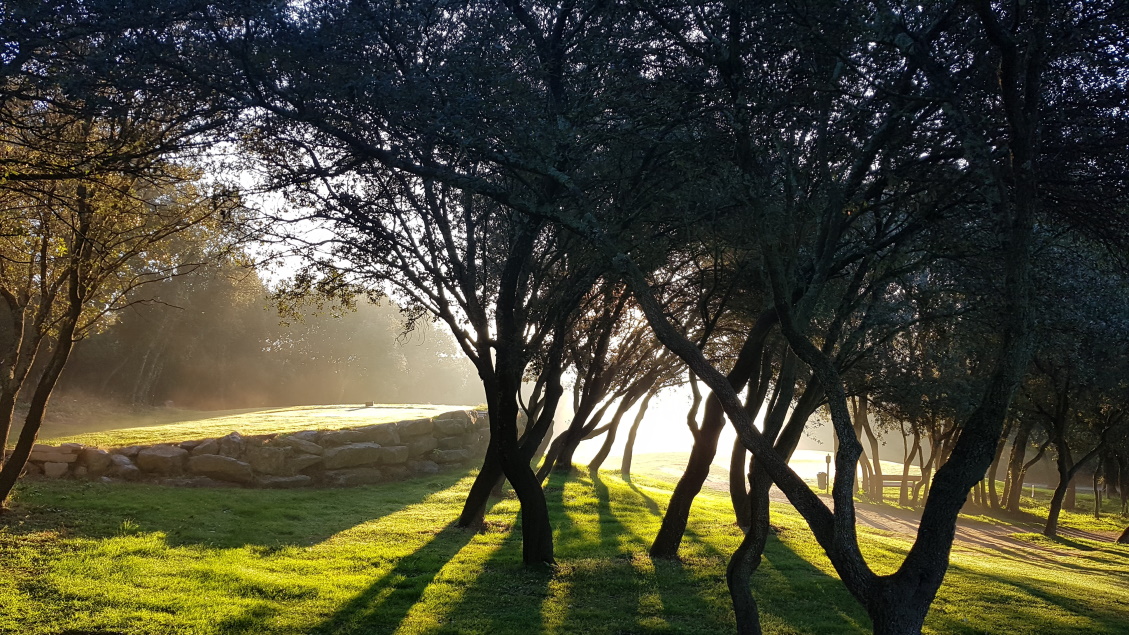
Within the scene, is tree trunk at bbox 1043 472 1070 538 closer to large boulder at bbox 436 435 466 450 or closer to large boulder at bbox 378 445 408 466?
large boulder at bbox 436 435 466 450

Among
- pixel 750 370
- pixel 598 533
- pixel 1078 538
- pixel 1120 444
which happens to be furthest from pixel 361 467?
pixel 1120 444

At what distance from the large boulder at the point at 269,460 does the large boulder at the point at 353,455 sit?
4.24 feet

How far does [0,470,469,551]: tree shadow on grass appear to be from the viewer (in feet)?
39.6

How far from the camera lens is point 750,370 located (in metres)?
10.6

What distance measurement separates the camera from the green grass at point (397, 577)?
847cm

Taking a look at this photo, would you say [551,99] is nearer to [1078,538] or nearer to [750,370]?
[750,370]

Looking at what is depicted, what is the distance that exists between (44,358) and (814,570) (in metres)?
34.0

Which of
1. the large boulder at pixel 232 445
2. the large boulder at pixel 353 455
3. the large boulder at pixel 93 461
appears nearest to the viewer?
the large boulder at pixel 93 461

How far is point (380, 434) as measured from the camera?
2295cm

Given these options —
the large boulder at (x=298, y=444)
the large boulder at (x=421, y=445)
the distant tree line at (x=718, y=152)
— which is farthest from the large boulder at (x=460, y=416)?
the distant tree line at (x=718, y=152)

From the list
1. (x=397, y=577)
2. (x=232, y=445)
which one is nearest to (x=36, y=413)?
(x=232, y=445)

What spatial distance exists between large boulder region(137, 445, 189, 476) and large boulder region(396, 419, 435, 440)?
729 centimetres

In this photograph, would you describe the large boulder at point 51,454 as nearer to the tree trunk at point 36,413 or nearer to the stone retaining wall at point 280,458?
the stone retaining wall at point 280,458

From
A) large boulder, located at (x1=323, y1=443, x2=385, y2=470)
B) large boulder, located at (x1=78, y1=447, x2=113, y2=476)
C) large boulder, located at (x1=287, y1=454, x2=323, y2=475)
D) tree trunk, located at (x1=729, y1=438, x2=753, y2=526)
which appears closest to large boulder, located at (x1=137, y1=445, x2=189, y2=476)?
large boulder, located at (x1=78, y1=447, x2=113, y2=476)
